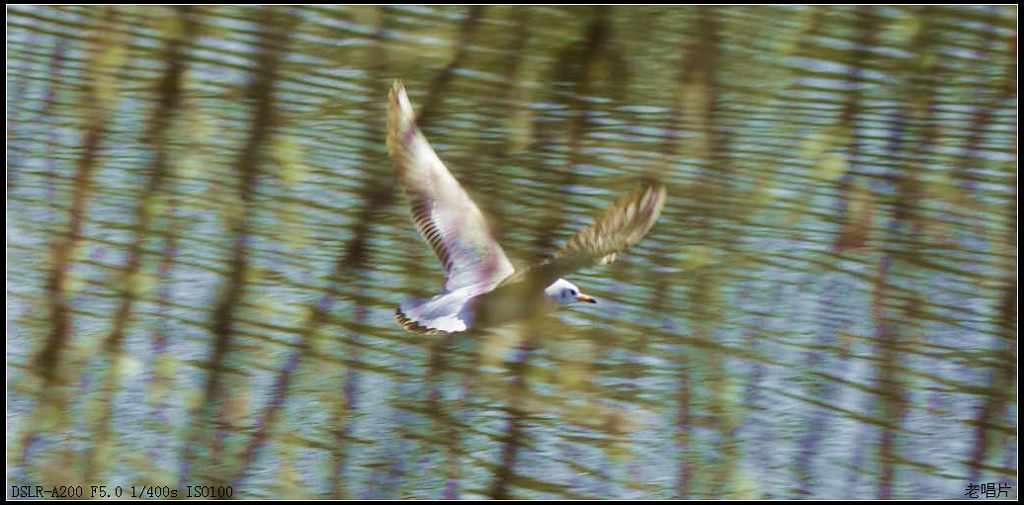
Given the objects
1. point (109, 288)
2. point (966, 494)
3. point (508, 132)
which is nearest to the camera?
point (966, 494)

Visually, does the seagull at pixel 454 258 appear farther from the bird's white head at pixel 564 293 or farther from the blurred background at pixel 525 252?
the blurred background at pixel 525 252

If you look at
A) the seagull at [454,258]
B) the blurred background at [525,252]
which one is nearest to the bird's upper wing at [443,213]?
the seagull at [454,258]

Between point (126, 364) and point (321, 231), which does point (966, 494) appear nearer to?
point (321, 231)

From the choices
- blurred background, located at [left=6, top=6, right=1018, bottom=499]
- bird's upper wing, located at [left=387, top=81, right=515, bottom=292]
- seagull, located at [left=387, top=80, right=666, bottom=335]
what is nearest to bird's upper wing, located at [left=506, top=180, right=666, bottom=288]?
seagull, located at [left=387, top=80, right=666, bottom=335]

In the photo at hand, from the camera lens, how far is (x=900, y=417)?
10.6ft

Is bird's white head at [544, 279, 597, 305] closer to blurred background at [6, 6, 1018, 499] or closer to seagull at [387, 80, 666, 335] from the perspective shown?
seagull at [387, 80, 666, 335]

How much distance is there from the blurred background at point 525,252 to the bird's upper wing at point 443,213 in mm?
417

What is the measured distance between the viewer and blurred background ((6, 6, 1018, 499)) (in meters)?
3.21

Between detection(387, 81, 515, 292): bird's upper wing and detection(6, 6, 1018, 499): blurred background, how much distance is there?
1.37 ft

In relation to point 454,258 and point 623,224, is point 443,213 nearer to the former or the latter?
point 454,258

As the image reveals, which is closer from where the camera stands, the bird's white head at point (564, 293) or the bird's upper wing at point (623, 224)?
the bird's upper wing at point (623, 224)

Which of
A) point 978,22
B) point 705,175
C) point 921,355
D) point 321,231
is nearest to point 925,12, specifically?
point 978,22

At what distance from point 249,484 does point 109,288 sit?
629 millimetres

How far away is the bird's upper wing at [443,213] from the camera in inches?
113
